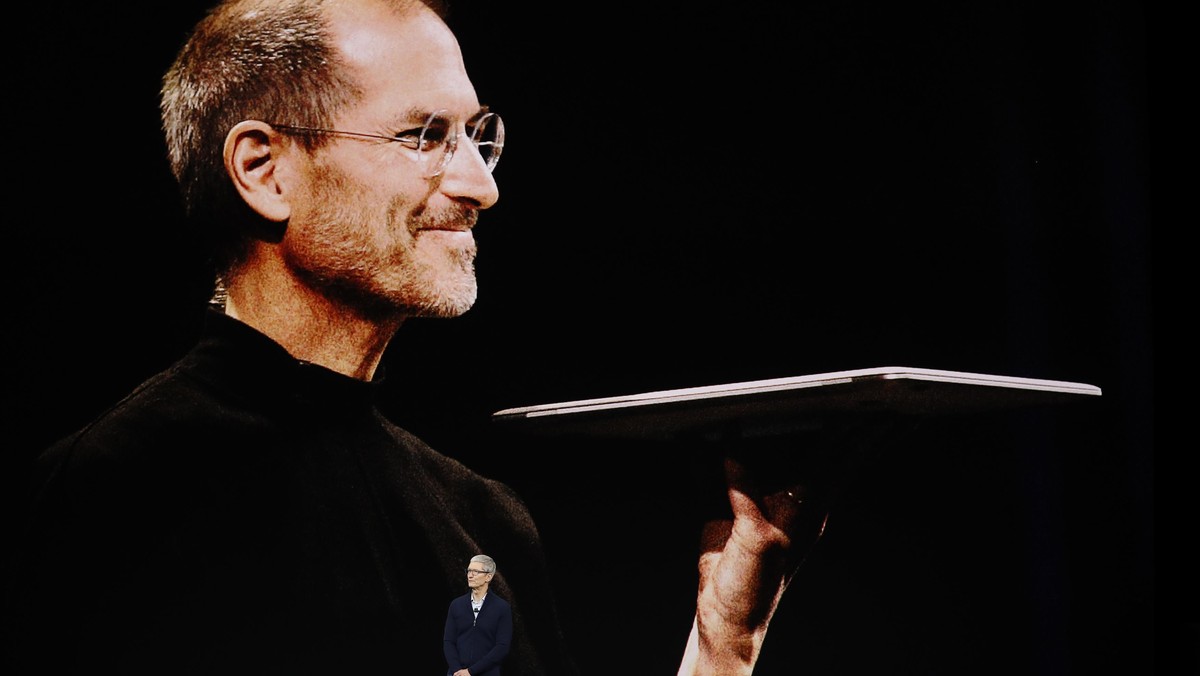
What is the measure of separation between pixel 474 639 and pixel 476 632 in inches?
0.4

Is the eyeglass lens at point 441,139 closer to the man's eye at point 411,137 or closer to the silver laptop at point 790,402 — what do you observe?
the man's eye at point 411,137

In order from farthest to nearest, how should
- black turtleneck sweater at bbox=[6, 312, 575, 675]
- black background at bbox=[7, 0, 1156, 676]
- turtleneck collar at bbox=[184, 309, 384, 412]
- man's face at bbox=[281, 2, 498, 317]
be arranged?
1. black background at bbox=[7, 0, 1156, 676]
2. man's face at bbox=[281, 2, 498, 317]
3. turtleneck collar at bbox=[184, 309, 384, 412]
4. black turtleneck sweater at bbox=[6, 312, 575, 675]

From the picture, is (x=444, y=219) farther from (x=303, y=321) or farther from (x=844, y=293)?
(x=844, y=293)

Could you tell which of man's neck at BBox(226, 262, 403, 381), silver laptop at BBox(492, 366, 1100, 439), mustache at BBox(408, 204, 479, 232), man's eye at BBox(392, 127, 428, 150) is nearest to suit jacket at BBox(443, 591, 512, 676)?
silver laptop at BBox(492, 366, 1100, 439)

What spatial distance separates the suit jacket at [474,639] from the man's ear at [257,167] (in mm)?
643

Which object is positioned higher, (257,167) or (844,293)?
(257,167)

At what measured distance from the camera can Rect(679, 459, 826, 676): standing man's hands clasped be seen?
76.4 inches

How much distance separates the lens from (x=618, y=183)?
97.3 inches

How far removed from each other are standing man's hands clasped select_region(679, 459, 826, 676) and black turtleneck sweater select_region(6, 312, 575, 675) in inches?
12.5

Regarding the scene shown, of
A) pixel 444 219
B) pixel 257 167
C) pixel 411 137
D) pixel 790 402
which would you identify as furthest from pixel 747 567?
pixel 257 167

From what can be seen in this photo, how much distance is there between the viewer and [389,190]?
188cm

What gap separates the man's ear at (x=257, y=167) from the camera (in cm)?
181

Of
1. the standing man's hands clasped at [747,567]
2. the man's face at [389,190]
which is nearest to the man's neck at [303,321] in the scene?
the man's face at [389,190]

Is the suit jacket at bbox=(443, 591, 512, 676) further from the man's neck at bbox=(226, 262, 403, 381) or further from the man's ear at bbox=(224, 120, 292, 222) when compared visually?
the man's ear at bbox=(224, 120, 292, 222)
